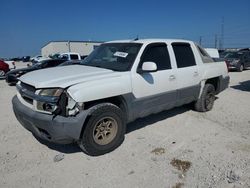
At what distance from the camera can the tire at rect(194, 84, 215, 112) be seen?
19.4 feet

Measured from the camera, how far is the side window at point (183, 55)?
5050mm

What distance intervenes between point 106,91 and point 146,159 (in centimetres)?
128

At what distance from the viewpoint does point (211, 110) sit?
6.42 metres

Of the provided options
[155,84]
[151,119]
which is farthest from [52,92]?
[151,119]

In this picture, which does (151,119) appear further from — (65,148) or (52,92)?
(52,92)

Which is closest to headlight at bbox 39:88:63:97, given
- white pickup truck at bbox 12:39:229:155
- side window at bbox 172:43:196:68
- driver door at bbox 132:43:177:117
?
white pickup truck at bbox 12:39:229:155

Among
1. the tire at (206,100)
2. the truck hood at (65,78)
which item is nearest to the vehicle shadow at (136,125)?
the tire at (206,100)

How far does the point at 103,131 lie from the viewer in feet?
12.5

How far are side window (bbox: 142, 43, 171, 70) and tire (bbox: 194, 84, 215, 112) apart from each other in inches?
67.4

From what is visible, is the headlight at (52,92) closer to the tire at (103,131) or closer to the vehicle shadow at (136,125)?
the tire at (103,131)

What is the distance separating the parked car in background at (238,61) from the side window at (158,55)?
14.5 meters

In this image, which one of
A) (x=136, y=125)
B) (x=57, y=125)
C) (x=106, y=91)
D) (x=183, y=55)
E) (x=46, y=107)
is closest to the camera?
(x=57, y=125)

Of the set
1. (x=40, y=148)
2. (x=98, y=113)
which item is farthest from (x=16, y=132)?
(x=98, y=113)

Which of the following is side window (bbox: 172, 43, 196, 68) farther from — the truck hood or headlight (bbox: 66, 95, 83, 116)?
headlight (bbox: 66, 95, 83, 116)
